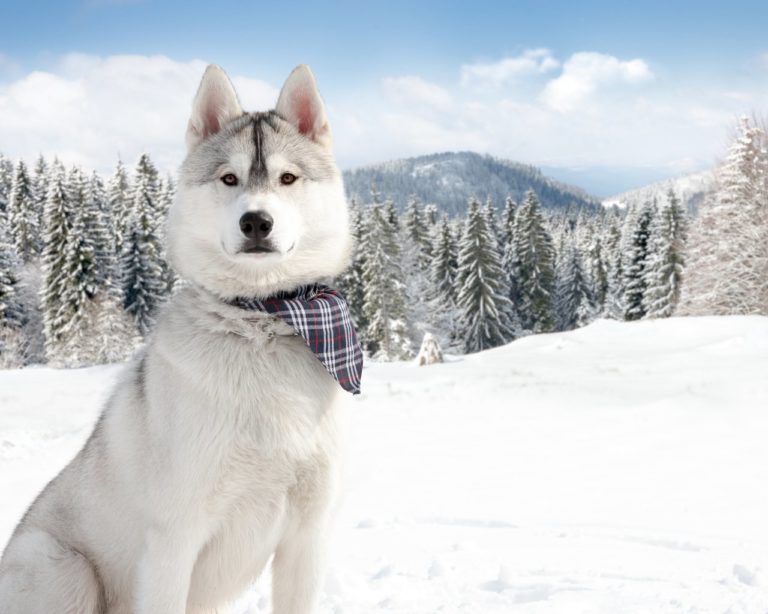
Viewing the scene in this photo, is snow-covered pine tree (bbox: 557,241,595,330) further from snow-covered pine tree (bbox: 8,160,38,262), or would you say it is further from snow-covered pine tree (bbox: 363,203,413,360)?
snow-covered pine tree (bbox: 8,160,38,262)

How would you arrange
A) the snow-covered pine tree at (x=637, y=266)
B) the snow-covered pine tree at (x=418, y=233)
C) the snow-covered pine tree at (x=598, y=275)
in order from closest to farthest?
the snow-covered pine tree at (x=637, y=266), the snow-covered pine tree at (x=418, y=233), the snow-covered pine tree at (x=598, y=275)

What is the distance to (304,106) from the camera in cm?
334

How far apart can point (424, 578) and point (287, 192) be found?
2885 mm

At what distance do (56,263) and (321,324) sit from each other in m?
43.6

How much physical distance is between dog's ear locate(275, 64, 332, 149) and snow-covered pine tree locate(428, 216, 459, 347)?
4774 centimetres

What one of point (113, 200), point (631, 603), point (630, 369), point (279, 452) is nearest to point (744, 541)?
point (631, 603)

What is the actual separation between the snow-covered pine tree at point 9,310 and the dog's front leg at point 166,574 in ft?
127

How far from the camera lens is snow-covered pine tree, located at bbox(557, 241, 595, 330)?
5652 cm

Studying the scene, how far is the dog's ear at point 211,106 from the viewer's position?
3.23 metres

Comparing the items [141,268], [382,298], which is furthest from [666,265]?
[141,268]

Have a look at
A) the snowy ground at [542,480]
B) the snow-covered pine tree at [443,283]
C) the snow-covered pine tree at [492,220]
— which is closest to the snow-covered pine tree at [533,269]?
the snow-covered pine tree at [492,220]

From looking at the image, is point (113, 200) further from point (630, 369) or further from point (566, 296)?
point (630, 369)

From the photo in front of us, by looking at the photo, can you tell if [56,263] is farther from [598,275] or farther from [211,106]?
[598,275]

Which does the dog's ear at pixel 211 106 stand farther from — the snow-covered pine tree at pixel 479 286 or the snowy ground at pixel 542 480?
the snow-covered pine tree at pixel 479 286
